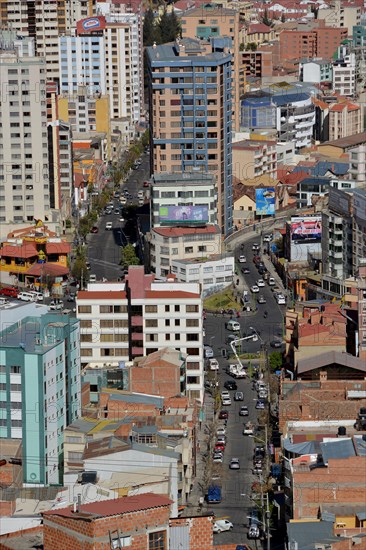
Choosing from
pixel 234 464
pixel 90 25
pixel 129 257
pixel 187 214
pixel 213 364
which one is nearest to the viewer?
pixel 234 464

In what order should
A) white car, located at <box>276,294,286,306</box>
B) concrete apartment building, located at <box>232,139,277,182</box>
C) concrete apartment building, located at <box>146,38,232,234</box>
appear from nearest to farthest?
white car, located at <box>276,294,286,306</box>, concrete apartment building, located at <box>146,38,232,234</box>, concrete apartment building, located at <box>232,139,277,182</box>

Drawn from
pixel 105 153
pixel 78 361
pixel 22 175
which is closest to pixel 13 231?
pixel 22 175

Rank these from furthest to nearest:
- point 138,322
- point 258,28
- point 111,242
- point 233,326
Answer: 1. point 258,28
2. point 111,242
3. point 233,326
4. point 138,322

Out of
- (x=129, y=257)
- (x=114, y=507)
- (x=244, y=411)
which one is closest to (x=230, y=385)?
(x=244, y=411)

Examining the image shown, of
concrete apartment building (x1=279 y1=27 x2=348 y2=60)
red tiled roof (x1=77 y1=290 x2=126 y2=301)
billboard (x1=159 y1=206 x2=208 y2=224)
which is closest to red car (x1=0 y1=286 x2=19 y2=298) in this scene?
billboard (x1=159 y1=206 x2=208 y2=224)

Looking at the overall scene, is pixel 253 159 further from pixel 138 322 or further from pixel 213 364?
pixel 138 322

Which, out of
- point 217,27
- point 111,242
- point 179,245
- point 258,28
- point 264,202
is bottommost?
point 111,242

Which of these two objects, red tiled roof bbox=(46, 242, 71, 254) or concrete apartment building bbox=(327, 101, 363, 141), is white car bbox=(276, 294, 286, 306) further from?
concrete apartment building bbox=(327, 101, 363, 141)
